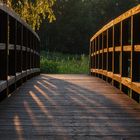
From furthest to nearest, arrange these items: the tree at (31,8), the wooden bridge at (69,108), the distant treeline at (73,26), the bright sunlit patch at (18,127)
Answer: the distant treeline at (73,26) → the tree at (31,8) → the wooden bridge at (69,108) → the bright sunlit patch at (18,127)

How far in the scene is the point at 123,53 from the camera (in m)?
7.04

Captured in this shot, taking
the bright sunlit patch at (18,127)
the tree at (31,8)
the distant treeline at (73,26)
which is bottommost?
the bright sunlit patch at (18,127)

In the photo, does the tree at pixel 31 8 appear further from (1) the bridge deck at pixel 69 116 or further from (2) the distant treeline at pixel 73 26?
(2) the distant treeline at pixel 73 26

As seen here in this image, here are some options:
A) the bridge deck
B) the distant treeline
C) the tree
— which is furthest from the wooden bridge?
the distant treeline

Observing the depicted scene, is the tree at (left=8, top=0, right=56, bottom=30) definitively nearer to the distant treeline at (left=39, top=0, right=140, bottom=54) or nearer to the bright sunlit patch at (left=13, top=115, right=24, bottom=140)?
the bright sunlit patch at (left=13, top=115, right=24, bottom=140)

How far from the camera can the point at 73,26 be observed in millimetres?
44906

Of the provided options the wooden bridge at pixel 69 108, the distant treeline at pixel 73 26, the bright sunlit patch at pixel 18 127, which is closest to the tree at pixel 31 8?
the wooden bridge at pixel 69 108

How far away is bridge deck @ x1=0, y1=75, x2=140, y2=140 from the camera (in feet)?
13.0

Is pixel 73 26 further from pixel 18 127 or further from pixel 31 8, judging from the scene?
pixel 18 127

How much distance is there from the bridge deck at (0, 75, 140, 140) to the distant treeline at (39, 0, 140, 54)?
121 ft

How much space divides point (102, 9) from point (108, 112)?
43.8 m

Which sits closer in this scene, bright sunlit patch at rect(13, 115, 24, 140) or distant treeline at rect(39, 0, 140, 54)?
bright sunlit patch at rect(13, 115, 24, 140)

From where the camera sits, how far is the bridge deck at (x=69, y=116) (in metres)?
3.96

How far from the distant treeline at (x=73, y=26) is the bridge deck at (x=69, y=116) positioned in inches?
1449
